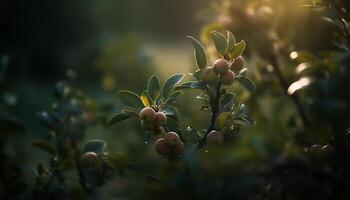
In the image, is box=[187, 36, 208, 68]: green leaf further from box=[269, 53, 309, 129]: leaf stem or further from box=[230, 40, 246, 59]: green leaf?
box=[269, 53, 309, 129]: leaf stem

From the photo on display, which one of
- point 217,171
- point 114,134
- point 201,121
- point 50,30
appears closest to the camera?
point 217,171

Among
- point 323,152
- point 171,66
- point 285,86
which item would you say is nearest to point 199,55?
A: point 323,152

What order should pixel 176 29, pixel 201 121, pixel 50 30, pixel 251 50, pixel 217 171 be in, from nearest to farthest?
pixel 217 171 → pixel 251 50 → pixel 201 121 → pixel 50 30 → pixel 176 29

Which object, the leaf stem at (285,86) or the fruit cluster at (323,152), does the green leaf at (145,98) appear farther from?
the leaf stem at (285,86)

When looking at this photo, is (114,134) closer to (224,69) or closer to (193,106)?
(193,106)

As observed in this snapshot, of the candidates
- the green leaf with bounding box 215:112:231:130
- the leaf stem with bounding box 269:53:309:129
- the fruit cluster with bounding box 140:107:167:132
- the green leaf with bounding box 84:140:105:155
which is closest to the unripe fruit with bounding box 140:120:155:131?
the fruit cluster with bounding box 140:107:167:132

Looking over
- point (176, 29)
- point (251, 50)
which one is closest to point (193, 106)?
point (251, 50)

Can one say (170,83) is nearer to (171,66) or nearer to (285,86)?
(285,86)
